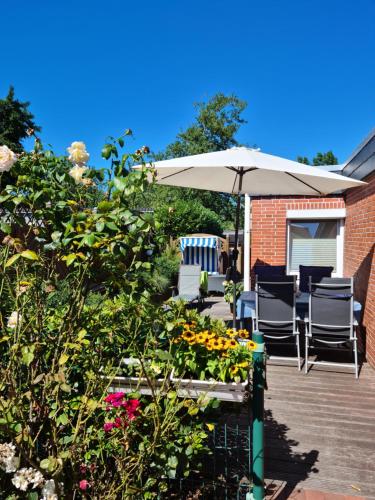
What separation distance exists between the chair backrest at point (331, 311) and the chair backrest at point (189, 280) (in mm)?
5435

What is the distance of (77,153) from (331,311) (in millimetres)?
4422

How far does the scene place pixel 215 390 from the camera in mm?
2299

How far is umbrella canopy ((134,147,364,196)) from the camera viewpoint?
14.9 feet

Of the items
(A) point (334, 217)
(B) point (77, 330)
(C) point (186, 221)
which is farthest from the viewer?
(C) point (186, 221)

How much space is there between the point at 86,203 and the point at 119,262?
15.7 inches

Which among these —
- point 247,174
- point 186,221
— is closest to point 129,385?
point 247,174

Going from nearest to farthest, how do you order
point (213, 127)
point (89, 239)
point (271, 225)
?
point (89, 239), point (271, 225), point (213, 127)

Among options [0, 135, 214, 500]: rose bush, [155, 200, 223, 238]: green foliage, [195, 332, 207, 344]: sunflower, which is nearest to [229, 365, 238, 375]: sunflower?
[195, 332, 207, 344]: sunflower

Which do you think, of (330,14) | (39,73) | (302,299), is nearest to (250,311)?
(302,299)

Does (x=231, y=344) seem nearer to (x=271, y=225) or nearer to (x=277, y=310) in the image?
(x=277, y=310)

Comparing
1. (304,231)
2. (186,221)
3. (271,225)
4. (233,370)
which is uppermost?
(186,221)

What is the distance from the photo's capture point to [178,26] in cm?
1190

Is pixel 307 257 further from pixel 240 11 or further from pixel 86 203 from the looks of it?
pixel 86 203

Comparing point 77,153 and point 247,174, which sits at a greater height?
point 247,174
